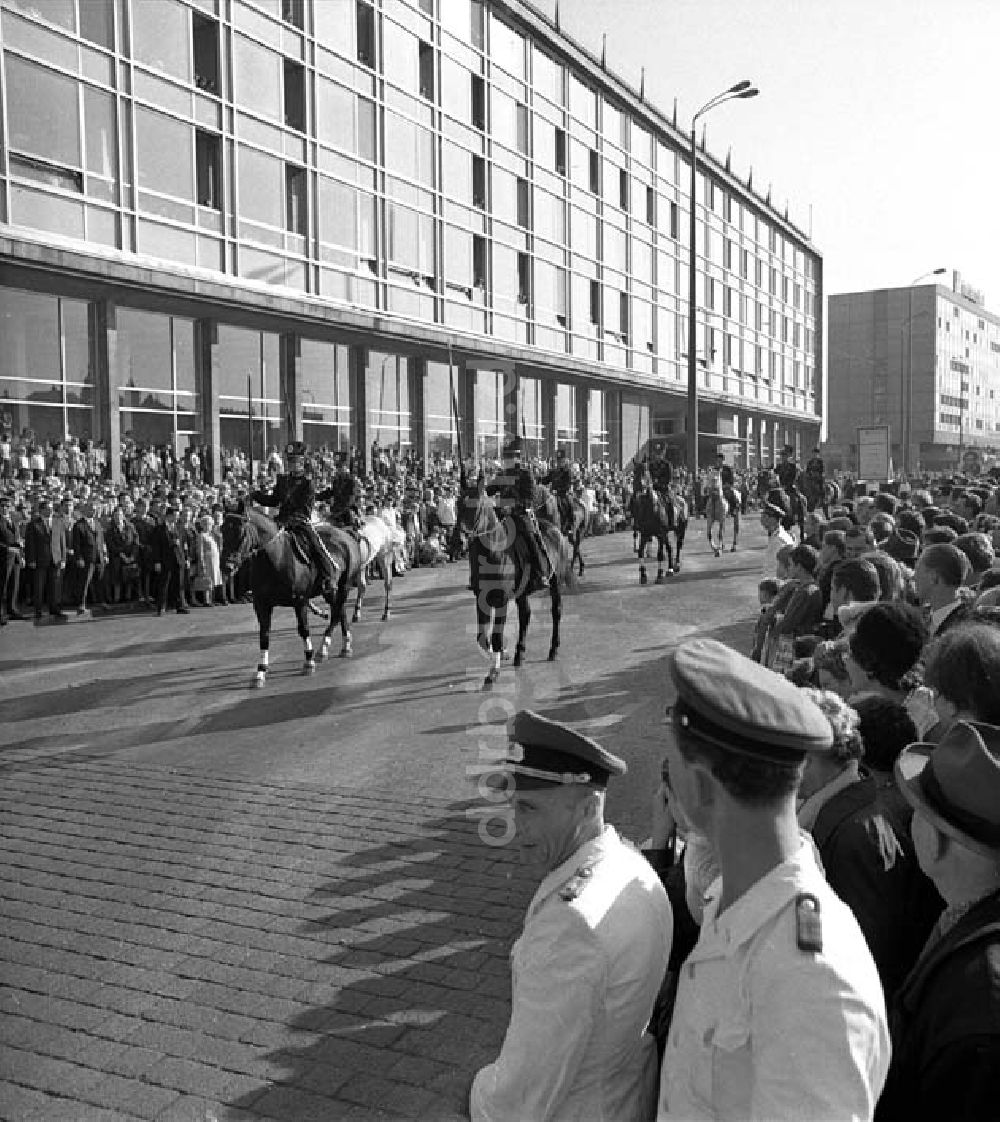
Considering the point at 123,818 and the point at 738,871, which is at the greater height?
the point at 738,871

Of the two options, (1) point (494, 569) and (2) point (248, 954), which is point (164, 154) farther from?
(2) point (248, 954)

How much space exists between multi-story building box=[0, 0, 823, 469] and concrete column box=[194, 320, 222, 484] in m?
0.05

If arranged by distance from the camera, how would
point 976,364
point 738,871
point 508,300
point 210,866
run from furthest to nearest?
point 976,364 < point 508,300 < point 210,866 < point 738,871

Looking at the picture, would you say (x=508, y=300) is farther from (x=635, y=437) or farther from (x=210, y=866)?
(x=210, y=866)

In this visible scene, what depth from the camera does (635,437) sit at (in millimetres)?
47906

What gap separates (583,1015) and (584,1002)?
1.0 inches

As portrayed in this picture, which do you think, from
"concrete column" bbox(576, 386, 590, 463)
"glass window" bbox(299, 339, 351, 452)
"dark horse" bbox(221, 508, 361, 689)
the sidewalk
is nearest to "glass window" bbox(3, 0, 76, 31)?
"glass window" bbox(299, 339, 351, 452)

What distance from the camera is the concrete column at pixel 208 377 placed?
86.7 ft

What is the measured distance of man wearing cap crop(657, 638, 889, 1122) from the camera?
1.66m

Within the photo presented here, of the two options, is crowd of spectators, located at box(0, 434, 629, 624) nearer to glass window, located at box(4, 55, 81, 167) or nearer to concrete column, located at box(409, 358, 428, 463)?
glass window, located at box(4, 55, 81, 167)

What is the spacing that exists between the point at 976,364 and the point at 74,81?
119m

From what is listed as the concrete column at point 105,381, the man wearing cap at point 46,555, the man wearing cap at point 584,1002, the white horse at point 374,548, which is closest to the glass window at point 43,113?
the concrete column at point 105,381

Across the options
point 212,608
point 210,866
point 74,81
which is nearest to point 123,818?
point 210,866

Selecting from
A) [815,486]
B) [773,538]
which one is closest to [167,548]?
[773,538]
